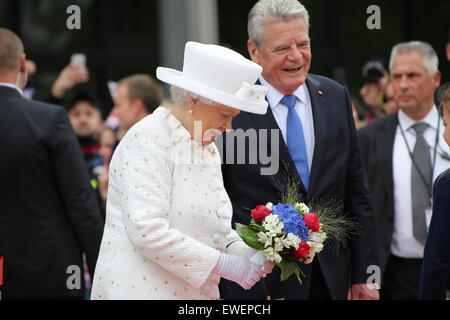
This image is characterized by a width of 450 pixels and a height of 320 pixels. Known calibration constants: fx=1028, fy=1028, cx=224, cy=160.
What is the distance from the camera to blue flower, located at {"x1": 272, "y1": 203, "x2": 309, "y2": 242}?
13.2ft

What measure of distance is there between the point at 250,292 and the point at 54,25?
7.74m

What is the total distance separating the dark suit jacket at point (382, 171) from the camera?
629 centimetres

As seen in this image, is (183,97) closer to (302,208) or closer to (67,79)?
(302,208)

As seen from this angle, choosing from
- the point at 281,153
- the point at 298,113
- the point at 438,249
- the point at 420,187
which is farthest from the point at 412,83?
the point at 438,249

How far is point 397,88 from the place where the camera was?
6.66 meters

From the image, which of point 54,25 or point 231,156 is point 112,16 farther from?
point 231,156

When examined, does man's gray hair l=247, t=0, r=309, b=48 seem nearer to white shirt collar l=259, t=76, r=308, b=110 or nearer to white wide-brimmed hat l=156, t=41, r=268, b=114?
white shirt collar l=259, t=76, r=308, b=110

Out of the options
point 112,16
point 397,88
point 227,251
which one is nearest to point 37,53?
point 112,16

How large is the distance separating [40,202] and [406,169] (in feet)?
7.50

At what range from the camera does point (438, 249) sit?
175 inches

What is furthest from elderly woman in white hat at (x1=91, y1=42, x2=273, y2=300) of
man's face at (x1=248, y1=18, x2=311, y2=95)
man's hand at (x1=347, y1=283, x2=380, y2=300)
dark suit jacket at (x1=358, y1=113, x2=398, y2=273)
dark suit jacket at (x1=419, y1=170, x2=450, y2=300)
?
dark suit jacket at (x1=358, y1=113, x2=398, y2=273)

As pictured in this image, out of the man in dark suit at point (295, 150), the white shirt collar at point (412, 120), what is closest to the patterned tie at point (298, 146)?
the man in dark suit at point (295, 150)

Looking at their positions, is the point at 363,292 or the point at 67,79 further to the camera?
the point at 67,79

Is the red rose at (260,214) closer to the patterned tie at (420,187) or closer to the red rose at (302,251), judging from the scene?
the red rose at (302,251)
